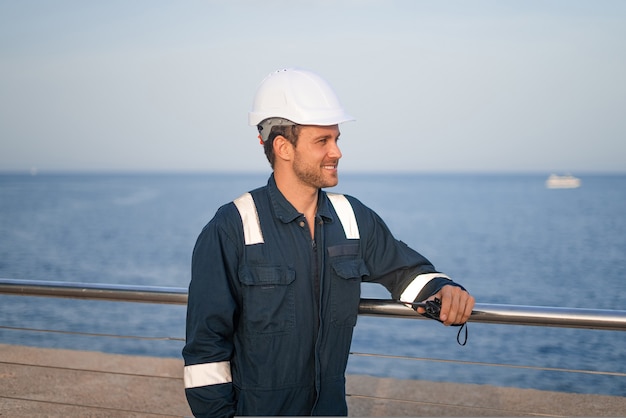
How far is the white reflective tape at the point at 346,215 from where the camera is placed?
7.60 feet

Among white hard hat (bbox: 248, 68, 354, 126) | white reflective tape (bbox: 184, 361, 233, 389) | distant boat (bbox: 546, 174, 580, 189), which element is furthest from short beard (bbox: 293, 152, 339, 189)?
distant boat (bbox: 546, 174, 580, 189)

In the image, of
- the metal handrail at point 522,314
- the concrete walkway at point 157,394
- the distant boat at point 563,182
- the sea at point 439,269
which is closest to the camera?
the metal handrail at point 522,314

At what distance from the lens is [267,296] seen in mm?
2123

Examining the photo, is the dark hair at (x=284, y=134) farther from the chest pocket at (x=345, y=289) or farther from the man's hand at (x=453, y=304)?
the man's hand at (x=453, y=304)

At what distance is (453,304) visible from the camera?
7.25 feet

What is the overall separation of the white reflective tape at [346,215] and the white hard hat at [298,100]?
0.28 m

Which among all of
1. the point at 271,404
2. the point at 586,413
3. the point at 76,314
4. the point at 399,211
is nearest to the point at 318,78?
the point at 271,404

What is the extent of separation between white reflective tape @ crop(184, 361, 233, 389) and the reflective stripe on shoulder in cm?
37

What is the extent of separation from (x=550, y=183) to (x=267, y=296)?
433 feet

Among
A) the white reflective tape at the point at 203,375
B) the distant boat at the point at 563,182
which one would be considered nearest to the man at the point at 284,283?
the white reflective tape at the point at 203,375

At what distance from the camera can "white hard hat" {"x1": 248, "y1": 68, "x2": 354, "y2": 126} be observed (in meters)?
2.18

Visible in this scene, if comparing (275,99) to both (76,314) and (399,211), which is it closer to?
(76,314)

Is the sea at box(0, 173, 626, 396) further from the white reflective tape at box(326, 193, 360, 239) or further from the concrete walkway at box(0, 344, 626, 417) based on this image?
the white reflective tape at box(326, 193, 360, 239)

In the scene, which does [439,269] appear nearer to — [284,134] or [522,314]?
[522,314]
